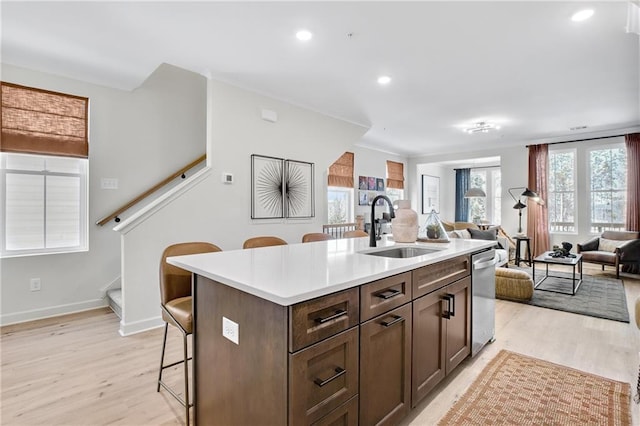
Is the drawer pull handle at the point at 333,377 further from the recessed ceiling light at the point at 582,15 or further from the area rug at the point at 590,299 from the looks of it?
the area rug at the point at 590,299

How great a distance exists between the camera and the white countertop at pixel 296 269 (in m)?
1.15

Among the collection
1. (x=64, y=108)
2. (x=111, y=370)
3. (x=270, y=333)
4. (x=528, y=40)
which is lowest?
(x=111, y=370)

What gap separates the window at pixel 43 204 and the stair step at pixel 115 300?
623 mm

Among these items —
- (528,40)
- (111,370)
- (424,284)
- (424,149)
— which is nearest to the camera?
(424,284)

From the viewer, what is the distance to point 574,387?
209 centimetres

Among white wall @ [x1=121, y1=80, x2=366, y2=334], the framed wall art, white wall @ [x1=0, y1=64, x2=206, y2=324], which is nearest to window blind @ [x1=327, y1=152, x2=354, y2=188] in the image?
white wall @ [x1=121, y1=80, x2=366, y2=334]

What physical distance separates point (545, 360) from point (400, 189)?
6272mm

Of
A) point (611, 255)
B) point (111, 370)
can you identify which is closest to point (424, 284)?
point (111, 370)

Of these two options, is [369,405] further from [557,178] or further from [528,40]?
[557,178]

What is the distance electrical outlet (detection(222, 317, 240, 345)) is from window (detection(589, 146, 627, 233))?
299 inches

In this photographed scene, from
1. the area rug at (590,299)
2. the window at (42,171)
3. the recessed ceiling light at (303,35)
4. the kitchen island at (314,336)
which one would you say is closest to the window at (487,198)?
the area rug at (590,299)

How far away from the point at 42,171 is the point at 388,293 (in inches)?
158

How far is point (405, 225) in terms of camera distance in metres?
2.50

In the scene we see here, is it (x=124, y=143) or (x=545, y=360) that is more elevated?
(x=124, y=143)
